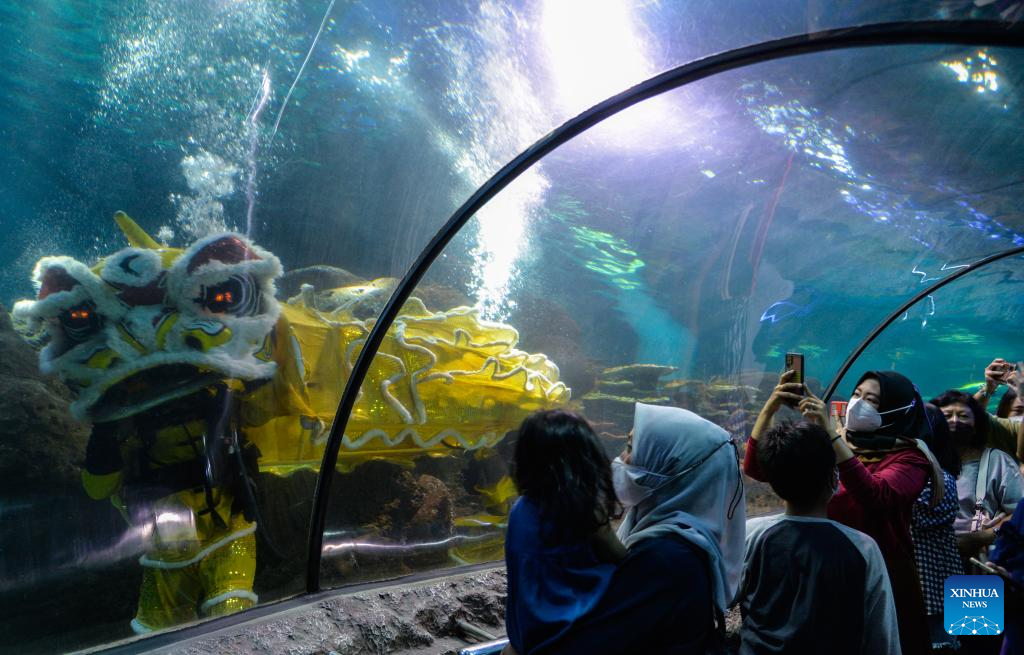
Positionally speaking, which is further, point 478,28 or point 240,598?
point 478,28

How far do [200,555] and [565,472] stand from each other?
266 centimetres

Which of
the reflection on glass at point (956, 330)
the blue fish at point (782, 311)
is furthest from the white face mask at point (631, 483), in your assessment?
the reflection on glass at point (956, 330)

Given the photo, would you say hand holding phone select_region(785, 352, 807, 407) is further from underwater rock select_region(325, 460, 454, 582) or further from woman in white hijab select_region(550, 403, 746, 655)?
underwater rock select_region(325, 460, 454, 582)

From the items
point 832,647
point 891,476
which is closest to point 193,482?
point 832,647

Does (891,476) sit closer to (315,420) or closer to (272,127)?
(315,420)

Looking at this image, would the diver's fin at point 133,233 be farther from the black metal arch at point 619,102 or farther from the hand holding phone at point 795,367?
the hand holding phone at point 795,367

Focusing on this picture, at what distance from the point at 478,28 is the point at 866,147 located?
419 cm

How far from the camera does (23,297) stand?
2789mm

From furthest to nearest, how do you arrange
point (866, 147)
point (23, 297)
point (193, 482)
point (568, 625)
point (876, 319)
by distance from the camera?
1. point (876, 319)
2. point (866, 147)
3. point (193, 482)
4. point (23, 297)
5. point (568, 625)

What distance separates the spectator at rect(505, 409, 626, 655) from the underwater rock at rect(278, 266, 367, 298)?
240cm

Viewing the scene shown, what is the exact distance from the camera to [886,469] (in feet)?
8.19

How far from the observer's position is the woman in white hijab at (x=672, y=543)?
1513 millimetres

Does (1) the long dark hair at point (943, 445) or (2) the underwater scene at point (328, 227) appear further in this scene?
(1) the long dark hair at point (943, 445)

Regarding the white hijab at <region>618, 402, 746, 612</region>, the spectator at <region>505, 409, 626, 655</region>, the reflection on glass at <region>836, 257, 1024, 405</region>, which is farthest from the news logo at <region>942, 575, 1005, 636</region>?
the reflection on glass at <region>836, 257, 1024, 405</region>
